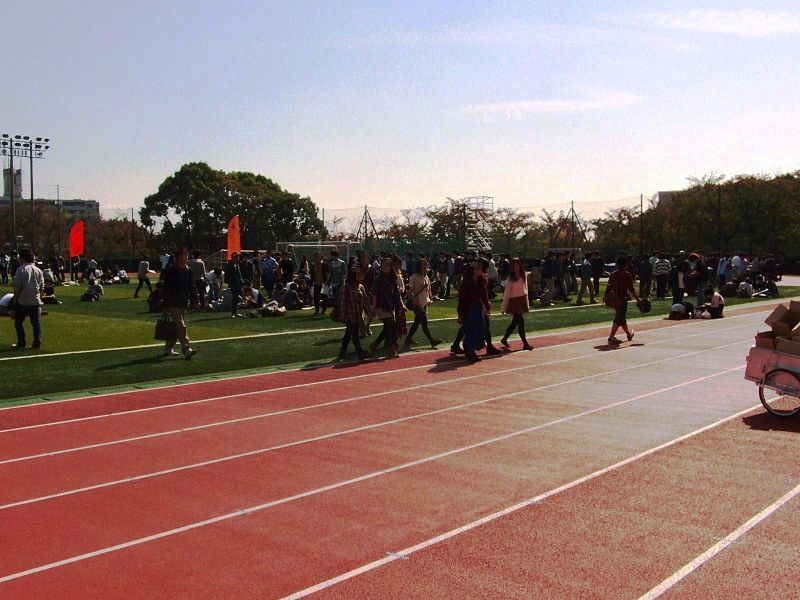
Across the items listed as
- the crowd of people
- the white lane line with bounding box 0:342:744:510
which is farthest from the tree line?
the white lane line with bounding box 0:342:744:510

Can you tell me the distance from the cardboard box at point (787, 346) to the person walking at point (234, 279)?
1583 centimetres

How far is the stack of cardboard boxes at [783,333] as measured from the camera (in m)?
9.70

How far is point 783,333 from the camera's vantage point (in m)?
9.93

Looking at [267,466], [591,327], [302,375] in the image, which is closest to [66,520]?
[267,466]

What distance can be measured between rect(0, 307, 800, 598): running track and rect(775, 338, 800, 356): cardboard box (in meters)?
0.83

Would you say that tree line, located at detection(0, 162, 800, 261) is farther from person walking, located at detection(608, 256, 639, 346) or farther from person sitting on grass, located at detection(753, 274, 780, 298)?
person walking, located at detection(608, 256, 639, 346)

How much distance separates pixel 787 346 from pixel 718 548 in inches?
187

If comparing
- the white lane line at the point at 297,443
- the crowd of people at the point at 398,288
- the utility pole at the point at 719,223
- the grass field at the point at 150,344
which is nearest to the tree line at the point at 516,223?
the utility pole at the point at 719,223

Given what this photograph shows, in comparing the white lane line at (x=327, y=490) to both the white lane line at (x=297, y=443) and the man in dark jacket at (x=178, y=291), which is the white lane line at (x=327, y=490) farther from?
the man in dark jacket at (x=178, y=291)

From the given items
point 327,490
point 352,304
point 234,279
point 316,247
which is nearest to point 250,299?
point 234,279

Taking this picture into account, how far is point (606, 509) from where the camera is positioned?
21.6ft

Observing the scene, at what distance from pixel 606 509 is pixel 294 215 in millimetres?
63260

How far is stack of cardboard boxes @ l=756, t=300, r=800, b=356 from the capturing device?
9.70 metres

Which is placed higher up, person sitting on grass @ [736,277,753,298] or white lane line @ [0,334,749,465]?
person sitting on grass @ [736,277,753,298]
